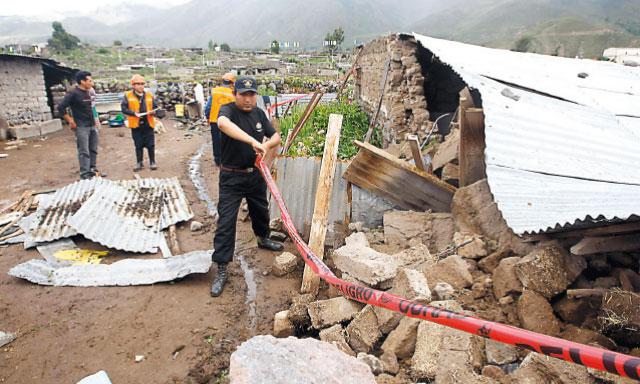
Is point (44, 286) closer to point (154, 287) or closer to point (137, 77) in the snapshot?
point (154, 287)

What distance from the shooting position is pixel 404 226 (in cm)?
382

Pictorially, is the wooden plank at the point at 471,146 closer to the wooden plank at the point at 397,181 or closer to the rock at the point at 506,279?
the wooden plank at the point at 397,181

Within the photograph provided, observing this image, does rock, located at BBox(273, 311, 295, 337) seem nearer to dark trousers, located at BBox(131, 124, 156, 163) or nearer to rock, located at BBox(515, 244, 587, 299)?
rock, located at BBox(515, 244, 587, 299)

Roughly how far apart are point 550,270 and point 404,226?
148 cm

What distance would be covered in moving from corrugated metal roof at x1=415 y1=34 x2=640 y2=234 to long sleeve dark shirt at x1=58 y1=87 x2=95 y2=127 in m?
6.47

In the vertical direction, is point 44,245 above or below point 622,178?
below

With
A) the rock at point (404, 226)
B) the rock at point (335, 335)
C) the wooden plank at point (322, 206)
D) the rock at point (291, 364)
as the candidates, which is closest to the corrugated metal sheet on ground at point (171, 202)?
the wooden plank at point (322, 206)

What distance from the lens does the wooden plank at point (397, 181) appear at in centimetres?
400

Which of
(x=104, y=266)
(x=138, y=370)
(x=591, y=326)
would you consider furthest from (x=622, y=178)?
(x=104, y=266)

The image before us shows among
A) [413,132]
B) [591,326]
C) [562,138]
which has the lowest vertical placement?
[591,326]

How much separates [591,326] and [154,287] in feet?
12.7

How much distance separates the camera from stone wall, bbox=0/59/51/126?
11.5 m

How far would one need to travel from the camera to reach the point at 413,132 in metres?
6.71

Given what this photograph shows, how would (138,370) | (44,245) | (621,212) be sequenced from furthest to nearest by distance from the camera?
(44,245), (138,370), (621,212)
